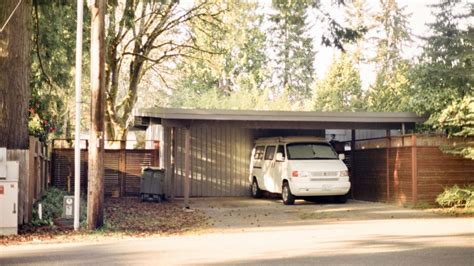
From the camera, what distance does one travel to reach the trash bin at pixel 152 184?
20.6 meters

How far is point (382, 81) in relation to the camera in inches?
1799

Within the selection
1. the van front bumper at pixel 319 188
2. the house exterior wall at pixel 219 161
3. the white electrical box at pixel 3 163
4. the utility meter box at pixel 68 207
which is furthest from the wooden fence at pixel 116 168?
the white electrical box at pixel 3 163

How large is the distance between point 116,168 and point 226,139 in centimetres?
410

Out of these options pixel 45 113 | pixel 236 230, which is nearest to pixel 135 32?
pixel 45 113

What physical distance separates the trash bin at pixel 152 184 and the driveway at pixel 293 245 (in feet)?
17.3

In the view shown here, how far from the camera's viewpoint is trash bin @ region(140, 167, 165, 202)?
20.6 m

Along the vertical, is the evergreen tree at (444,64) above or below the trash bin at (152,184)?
above

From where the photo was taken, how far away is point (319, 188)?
1844 centimetres

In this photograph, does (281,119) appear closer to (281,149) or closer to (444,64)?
(281,149)

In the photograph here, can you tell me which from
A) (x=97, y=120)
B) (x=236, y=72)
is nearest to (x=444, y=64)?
(x=97, y=120)

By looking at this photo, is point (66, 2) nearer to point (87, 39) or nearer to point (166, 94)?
point (87, 39)

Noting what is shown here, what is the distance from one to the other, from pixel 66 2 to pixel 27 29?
353cm

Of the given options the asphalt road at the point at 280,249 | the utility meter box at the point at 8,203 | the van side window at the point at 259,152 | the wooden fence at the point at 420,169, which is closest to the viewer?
the asphalt road at the point at 280,249

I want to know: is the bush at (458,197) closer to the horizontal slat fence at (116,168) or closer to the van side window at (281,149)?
the van side window at (281,149)
